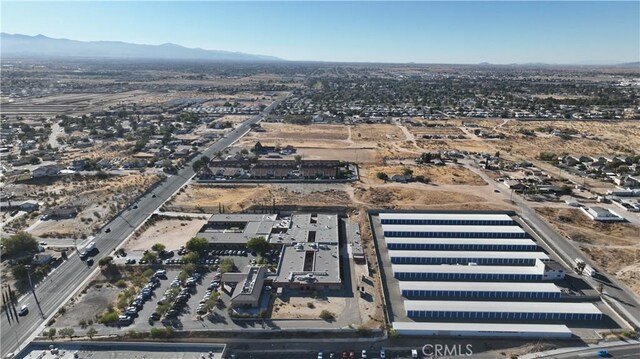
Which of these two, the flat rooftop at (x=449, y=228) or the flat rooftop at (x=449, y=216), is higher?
the flat rooftop at (x=449, y=216)

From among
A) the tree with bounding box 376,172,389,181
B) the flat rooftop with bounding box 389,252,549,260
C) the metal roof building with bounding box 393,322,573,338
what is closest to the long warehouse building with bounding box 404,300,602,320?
the metal roof building with bounding box 393,322,573,338

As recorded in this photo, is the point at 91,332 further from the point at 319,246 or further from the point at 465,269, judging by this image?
the point at 465,269

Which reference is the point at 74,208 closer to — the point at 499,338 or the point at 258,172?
the point at 258,172

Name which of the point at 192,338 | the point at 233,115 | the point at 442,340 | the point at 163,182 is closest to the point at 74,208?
the point at 163,182

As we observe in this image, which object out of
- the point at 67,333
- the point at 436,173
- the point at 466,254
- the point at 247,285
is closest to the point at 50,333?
the point at 67,333

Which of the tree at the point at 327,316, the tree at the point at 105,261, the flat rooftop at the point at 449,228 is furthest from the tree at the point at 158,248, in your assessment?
the flat rooftop at the point at 449,228

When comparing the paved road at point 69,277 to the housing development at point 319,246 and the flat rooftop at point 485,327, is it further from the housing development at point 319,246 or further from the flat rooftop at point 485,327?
the flat rooftop at point 485,327
